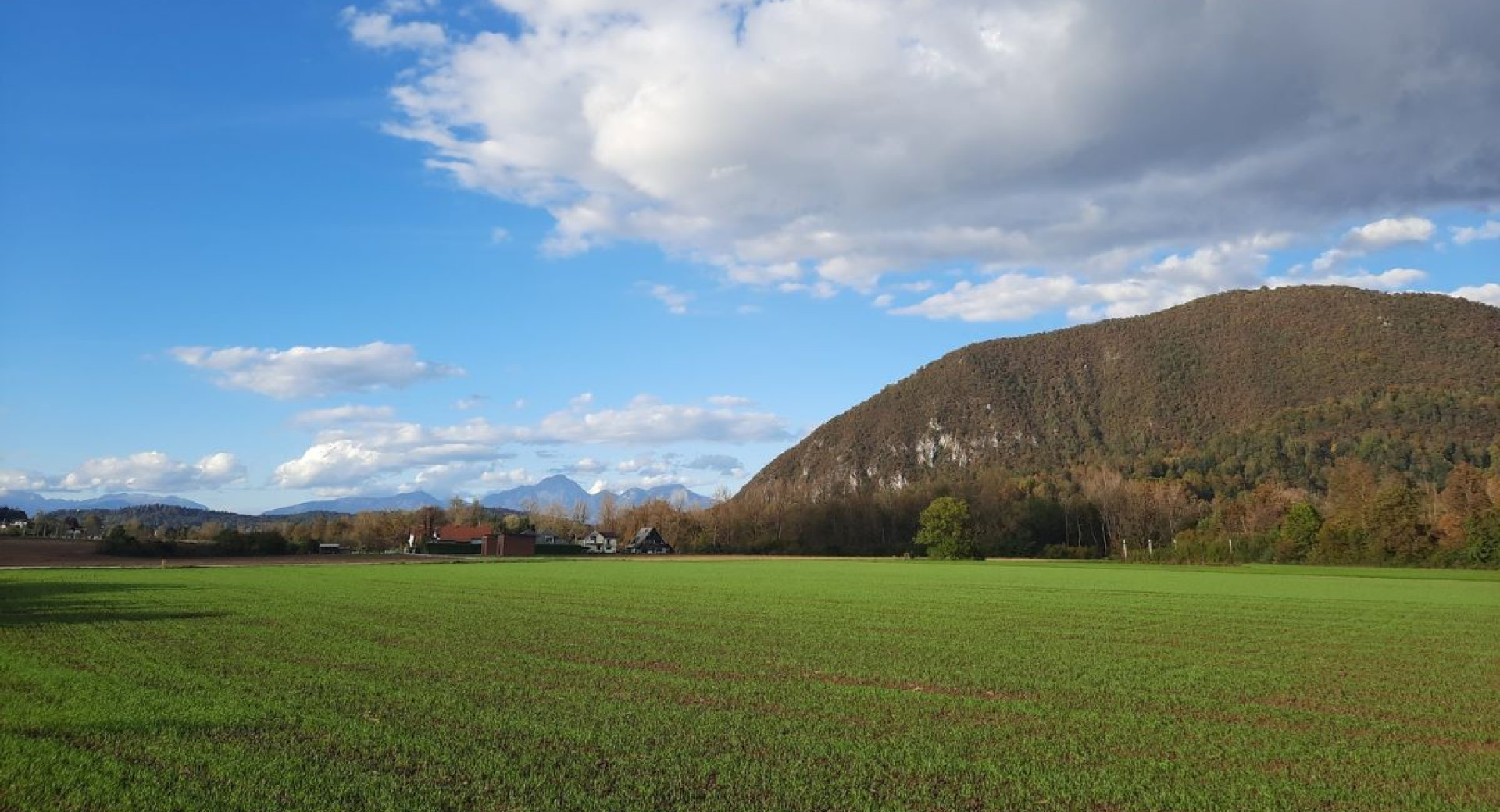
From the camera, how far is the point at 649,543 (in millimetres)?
159500

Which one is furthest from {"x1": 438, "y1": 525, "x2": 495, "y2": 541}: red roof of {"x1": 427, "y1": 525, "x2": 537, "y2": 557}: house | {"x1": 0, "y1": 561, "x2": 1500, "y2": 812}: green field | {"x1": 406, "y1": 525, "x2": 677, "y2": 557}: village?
{"x1": 0, "y1": 561, "x2": 1500, "y2": 812}: green field

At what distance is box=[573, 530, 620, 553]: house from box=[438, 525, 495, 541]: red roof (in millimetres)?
20531

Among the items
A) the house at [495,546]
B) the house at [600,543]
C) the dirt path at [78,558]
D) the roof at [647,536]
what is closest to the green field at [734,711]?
the dirt path at [78,558]

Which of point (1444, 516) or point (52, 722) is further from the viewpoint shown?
point (1444, 516)

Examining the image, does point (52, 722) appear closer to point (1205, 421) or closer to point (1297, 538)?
point (1297, 538)

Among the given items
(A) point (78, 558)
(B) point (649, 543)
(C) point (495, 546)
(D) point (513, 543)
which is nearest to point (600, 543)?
(B) point (649, 543)

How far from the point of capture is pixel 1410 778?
10.2m

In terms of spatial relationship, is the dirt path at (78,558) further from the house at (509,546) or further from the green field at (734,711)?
the green field at (734,711)

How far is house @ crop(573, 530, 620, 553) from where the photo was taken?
537ft

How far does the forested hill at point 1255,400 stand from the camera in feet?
412

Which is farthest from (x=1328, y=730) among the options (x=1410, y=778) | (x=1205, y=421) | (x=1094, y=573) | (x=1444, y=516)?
(x=1205, y=421)

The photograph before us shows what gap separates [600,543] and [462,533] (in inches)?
1207

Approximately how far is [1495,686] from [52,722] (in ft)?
73.2

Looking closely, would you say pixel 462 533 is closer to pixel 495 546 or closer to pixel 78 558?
pixel 495 546
